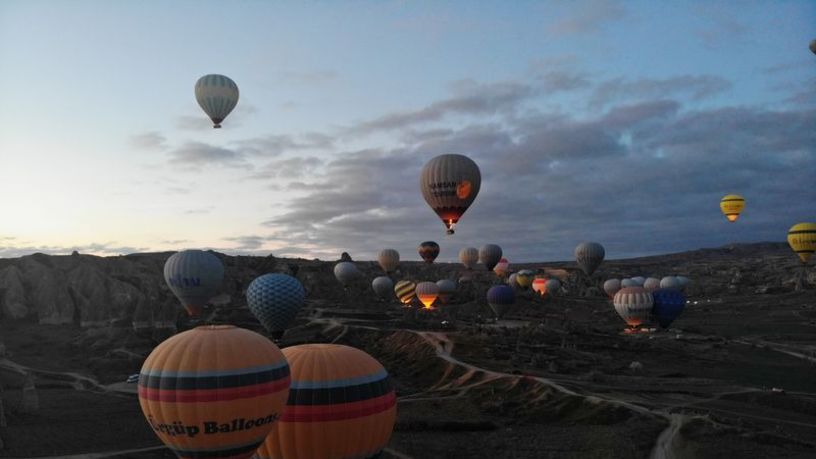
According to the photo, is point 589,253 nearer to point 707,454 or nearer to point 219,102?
point 219,102

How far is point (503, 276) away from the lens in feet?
529

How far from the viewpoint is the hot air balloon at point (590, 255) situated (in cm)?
11538

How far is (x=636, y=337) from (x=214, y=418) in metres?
69.5

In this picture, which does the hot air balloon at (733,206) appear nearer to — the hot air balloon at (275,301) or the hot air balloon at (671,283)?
the hot air balloon at (671,283)

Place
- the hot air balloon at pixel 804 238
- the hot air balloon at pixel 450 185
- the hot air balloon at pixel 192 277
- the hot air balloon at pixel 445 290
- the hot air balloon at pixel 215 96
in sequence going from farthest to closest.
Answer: the hot air balloon at pixel 445 290 < the hot air balloon at pixel 804 238 < the hot air balloon at pixel 192 277 < the hot air balloon at pixel 215 96 < the hot air balloon at pixel 450 185

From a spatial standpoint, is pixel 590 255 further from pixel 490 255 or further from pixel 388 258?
pixel 388 258

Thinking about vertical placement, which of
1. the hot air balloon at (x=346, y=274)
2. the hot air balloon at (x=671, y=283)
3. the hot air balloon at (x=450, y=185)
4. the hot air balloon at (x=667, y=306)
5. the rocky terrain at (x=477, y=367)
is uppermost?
the hot air balloon at (x=450, y=185)

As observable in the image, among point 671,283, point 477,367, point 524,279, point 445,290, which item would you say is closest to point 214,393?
point 477,367

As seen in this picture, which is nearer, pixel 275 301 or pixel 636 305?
pixel 275 301

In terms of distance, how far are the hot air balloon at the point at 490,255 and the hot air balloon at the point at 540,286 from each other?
10773mm

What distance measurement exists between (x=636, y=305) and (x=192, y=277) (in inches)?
2307

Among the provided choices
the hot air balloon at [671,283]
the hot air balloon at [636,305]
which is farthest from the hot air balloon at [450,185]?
the hot air balloon at [671,283]

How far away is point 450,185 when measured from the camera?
57219 mm

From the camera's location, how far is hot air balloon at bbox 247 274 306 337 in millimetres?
62344
